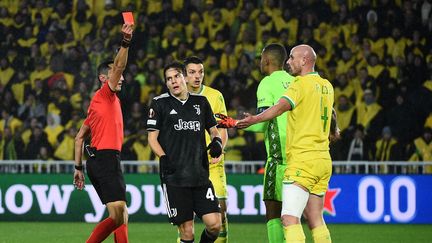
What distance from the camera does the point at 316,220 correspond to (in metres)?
10.1

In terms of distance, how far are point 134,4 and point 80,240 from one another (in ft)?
36.8

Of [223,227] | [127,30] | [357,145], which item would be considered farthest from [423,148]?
[127,30]

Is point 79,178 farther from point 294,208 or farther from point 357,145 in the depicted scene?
point 357,145

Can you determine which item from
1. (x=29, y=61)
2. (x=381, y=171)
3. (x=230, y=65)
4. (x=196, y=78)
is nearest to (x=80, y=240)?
(x=196, y=78)

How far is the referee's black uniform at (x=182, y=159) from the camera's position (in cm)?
1040

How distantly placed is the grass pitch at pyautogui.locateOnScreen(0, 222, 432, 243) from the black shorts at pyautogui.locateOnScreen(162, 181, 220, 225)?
4649mm

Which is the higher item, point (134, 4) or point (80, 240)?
point (134, 4)

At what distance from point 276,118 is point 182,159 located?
122cm

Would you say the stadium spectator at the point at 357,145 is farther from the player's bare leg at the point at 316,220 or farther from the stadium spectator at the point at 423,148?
the player's bare leg at the point at 316,220

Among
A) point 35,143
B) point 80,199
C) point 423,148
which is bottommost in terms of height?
point 80,199

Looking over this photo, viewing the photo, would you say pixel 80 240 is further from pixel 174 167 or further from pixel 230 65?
pixel 230 65

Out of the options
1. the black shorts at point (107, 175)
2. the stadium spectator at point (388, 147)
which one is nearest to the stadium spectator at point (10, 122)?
the stadium spectator at point (388, 147)

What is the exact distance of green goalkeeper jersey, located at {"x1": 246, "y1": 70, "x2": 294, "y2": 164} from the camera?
432 inches

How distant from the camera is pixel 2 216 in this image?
1947 cm
